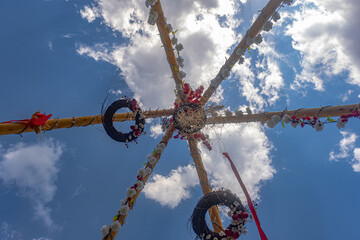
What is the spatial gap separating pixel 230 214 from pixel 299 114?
3.28m

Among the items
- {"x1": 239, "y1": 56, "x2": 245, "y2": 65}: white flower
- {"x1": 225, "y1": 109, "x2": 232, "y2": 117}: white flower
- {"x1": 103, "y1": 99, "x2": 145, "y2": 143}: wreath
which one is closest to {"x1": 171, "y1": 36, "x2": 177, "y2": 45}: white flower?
{"x1": 239, "y1": 56, "x2": 245, "y2": 65}: white flower

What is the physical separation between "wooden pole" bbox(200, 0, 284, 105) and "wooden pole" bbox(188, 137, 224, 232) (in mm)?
1831

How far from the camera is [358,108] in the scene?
15.9ft

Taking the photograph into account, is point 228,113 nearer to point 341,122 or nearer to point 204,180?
point 204,180

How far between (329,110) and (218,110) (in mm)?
3178

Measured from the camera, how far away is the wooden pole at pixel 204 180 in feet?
19.1

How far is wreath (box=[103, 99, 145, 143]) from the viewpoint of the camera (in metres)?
5.82

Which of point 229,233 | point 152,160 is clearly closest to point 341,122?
point 229,233

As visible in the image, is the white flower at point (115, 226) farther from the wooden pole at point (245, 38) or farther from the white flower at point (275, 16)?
the white flower at point (275, 16)

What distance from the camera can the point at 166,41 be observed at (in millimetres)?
6809

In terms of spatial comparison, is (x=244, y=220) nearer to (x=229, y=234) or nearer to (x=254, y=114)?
(x=229, y=234)

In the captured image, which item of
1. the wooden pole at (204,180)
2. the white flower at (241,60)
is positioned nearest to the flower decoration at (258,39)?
the white flower at (241,60)

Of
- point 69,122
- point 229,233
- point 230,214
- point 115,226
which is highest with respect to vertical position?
point 69,122

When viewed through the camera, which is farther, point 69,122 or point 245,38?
point 245,38
